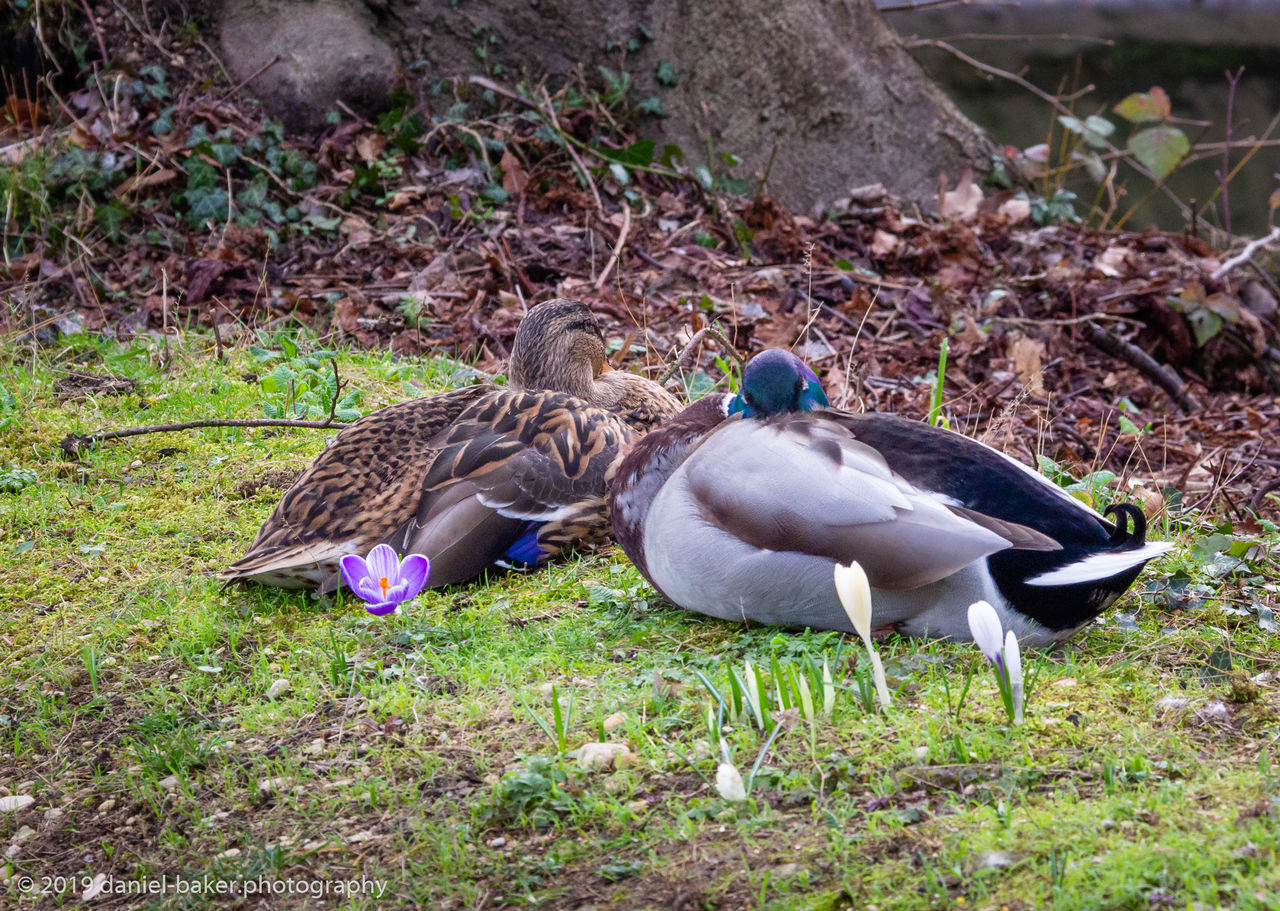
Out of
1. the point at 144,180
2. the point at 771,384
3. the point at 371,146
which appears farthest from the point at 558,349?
the point at 144,180

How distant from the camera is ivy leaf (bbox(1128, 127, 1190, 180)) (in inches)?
294

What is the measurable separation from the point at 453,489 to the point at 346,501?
0.32 metres

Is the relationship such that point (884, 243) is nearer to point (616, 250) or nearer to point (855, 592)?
point (616, 250)

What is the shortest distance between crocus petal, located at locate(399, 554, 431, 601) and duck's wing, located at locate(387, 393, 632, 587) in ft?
0.67

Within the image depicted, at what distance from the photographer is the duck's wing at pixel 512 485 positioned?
3.74 meters

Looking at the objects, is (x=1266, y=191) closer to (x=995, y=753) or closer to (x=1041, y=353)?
(x=1041, y=353)

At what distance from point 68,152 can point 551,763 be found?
647cm

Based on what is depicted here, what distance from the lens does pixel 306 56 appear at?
7910 mm

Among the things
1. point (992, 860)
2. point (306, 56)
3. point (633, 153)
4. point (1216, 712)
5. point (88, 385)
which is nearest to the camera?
point (992, 860)

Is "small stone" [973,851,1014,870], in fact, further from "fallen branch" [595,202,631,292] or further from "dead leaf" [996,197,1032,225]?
"dead leaf" [996,197,1032,225]

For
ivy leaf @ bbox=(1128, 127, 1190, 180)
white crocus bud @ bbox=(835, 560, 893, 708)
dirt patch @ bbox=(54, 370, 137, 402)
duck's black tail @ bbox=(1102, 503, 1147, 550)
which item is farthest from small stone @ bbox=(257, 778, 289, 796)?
ivy leaf @ bbox=(1128, 127, 1190, 180)

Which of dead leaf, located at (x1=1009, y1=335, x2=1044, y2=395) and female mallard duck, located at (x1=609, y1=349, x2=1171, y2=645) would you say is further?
dead leaf, located at (x1=1009, y1=335, x2=1044, y2=395)

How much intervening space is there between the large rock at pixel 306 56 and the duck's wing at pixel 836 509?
5.68 meters

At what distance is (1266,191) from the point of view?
1141cm
